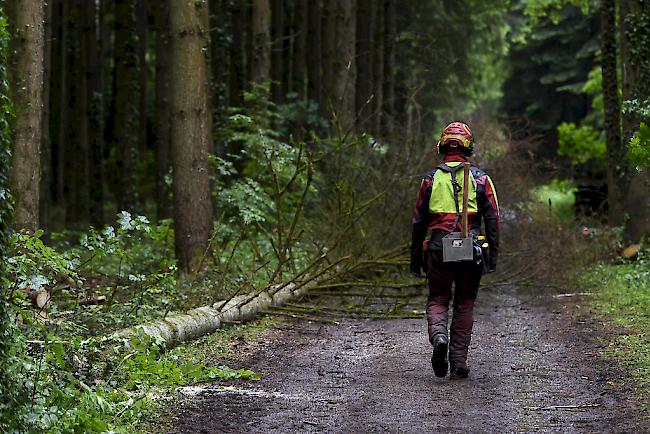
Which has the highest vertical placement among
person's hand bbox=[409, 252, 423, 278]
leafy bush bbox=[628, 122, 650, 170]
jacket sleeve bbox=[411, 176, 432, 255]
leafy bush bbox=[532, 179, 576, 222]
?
leafy bush bbox=[628, 122, 650, 170]

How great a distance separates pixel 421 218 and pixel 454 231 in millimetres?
374

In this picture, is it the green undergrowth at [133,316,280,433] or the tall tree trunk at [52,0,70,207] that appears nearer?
the green undergrowth at [133,316,280,433]

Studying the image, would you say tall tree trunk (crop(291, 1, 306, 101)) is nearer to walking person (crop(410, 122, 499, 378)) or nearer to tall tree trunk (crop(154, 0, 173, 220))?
tall tree trunk (crop(154, 0, 173, 220))

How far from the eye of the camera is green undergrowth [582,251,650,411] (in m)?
8.95

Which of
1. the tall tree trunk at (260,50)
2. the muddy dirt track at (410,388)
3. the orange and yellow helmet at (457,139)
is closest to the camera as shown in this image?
the muddy dirt track at (410,388)

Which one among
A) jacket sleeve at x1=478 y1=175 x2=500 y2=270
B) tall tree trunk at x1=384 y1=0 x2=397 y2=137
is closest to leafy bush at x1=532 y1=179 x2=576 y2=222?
tall tree trunk at x1=384 y1=0 x2=397 y2=137

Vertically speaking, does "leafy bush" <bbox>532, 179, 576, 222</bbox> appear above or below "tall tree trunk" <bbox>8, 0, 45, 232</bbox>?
below

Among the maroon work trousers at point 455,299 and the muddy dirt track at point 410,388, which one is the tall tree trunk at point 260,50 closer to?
the muddy dirt track at point 410,388

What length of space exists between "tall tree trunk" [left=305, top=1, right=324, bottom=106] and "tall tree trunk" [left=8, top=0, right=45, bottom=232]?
16714 mm

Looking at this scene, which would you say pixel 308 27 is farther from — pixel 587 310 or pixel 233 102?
pixel 587 310

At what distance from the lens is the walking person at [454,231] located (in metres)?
8.95

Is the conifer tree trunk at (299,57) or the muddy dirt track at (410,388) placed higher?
the conifer tree trunk at (299,57)

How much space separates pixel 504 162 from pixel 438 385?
31.8 ft

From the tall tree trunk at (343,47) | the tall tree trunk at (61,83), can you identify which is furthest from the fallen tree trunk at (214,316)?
the tall tree trunk at (61,83)
